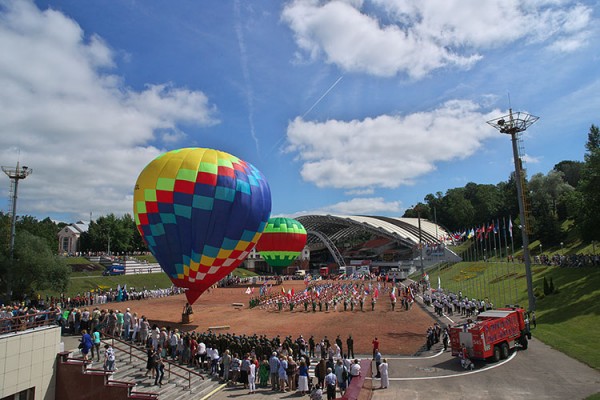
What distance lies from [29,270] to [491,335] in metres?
42.2

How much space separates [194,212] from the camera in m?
27.0

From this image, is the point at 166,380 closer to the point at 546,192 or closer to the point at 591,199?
the point at 591,199

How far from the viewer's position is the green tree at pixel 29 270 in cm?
3997

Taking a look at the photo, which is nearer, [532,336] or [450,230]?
[532,336]

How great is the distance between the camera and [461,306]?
33.2m

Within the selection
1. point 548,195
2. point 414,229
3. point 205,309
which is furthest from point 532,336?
point 414,229

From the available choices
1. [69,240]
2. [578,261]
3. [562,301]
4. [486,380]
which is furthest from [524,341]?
[69,240]

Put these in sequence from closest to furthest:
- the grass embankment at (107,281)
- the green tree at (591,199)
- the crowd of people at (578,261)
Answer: the green tree at (591,199) < the crowd of people at (578,261) < the grass embankment at (107,281)

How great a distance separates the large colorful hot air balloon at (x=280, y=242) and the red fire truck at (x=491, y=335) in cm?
4813

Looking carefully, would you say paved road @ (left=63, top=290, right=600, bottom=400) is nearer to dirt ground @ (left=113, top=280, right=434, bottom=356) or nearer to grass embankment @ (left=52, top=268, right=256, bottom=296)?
dirt ground @ (left=113, top=280, right=434, bottom=356)

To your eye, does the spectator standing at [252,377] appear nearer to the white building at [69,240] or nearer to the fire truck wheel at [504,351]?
the fire truck wheel at [504,351]

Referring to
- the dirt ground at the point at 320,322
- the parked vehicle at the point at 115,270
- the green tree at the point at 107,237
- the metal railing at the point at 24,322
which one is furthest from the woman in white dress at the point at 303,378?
the green tree at the point at 107,237

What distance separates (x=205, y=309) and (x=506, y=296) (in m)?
29.3

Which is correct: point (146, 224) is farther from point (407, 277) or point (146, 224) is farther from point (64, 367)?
point (407, 277)
